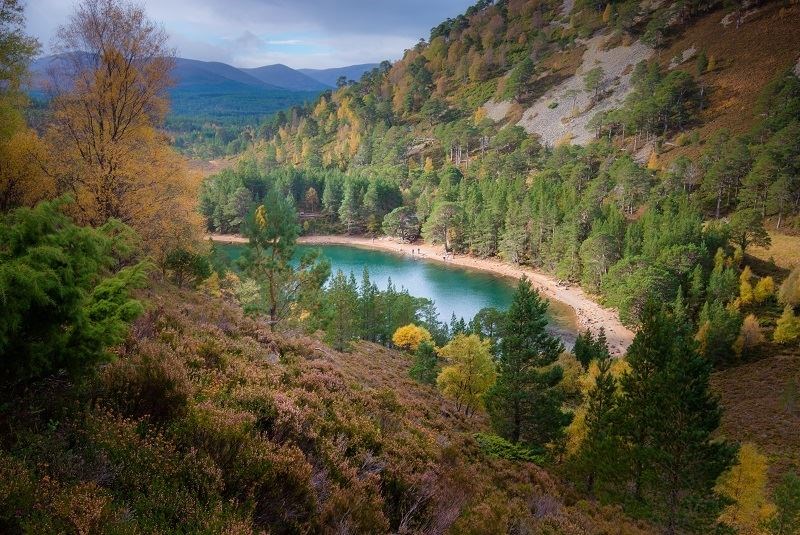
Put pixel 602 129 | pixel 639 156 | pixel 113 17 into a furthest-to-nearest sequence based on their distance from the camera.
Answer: pixel 602 129 < pixel 639 156 < pixel 113 17

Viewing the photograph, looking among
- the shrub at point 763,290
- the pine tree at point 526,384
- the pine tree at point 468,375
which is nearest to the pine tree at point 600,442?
the pine tree at point 526,384

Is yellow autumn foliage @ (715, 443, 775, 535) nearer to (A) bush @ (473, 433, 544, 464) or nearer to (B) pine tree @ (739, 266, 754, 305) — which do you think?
(A) bush @ (473, 433, 544, 464)

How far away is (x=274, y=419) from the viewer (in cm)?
715

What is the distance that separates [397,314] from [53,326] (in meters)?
48.3

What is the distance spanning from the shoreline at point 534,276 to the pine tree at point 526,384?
24.0 feet

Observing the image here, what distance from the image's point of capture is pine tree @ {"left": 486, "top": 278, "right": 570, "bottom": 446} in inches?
830

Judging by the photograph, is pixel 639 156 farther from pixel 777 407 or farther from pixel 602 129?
pixel 777 407

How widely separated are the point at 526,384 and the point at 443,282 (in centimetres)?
5341

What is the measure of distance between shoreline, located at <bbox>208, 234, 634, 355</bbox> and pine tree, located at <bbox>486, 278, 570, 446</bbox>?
288 inches

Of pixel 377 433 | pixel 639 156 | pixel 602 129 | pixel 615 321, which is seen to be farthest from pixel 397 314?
pixel 602 129

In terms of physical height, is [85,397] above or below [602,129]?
below

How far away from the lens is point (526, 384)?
70.7ft

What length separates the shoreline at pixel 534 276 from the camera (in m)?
54.5

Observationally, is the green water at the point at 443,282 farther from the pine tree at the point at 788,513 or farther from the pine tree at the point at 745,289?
the pine tree at the point at 788,513
